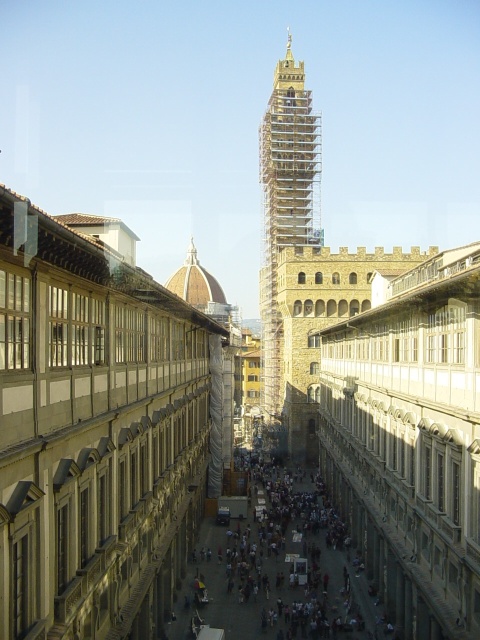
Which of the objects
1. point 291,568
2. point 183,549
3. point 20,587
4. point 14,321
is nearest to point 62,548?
point 20,587

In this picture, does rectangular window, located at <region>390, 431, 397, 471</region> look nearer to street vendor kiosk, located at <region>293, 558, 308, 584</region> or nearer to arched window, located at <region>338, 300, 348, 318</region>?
street vendor kiosk, located at <region>293, 558, 308, 584</region>

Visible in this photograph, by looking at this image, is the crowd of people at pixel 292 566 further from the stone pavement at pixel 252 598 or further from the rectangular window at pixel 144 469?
the rectangular window at pixel 144 469

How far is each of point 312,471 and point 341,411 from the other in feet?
66.6

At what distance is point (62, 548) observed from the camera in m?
12.2

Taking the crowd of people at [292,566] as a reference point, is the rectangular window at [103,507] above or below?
above

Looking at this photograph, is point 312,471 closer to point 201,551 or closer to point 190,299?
point 201,551

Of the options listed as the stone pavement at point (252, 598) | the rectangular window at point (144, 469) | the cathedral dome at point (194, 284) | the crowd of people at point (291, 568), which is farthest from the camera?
the cathedral dome at point (194, 284)

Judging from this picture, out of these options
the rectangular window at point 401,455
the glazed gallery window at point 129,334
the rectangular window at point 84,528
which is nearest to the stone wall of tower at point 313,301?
the rectangular window at point 401,455

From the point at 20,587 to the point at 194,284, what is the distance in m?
103

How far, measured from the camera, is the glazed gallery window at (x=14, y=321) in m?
9.52

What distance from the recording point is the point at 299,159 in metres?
69.2

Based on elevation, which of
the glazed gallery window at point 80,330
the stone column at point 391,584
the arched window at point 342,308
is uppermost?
Answer: the arched window at point 342,308

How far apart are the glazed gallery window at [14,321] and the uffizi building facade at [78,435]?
2 centimetres

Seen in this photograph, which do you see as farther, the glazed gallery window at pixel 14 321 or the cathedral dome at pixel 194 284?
the cathedral dome at pixel 194 284
